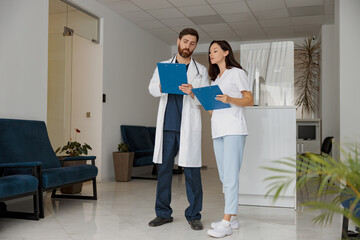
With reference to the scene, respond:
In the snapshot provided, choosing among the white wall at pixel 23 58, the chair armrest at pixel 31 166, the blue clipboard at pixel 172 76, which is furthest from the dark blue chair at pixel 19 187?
the blue clipboard at pixel 172 76

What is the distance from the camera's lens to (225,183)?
2957 millimetres

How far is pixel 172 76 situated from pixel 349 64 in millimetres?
2747

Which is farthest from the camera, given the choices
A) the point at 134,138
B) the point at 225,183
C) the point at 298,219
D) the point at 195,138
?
the point at 134,138

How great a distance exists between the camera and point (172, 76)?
2.91m

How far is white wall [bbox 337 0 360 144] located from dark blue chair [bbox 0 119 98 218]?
304cm

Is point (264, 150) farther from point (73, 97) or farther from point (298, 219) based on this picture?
point (73, 97)

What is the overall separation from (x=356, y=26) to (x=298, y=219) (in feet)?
8.35

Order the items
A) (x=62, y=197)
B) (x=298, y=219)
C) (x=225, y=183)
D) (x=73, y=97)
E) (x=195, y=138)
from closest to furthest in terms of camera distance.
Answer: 1. (x=225, y=183)
2. (x=195, y=138)
3. (x=298, y=219)
4. (x=62, y=197)
5. (x=73, y=97)

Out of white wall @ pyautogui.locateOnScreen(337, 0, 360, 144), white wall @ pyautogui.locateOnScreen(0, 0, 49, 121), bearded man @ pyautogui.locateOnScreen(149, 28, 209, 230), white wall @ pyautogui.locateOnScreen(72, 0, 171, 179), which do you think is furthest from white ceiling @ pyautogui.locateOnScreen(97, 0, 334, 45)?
bearded man @ pyautogui.locateOnScreen(149, 28, 209, 230)

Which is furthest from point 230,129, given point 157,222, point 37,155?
point 37,155

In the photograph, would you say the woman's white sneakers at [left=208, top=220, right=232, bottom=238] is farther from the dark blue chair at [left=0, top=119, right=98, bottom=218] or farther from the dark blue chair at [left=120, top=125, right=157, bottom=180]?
the dark blue chair at [left=120, top=125, right=157, bottom=180]

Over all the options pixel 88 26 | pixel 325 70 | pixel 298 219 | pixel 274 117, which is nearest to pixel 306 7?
pixel 325 70

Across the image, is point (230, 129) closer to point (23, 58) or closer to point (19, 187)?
point (19, 187)

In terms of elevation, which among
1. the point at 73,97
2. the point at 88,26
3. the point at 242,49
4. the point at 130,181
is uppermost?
the point at 88,26
